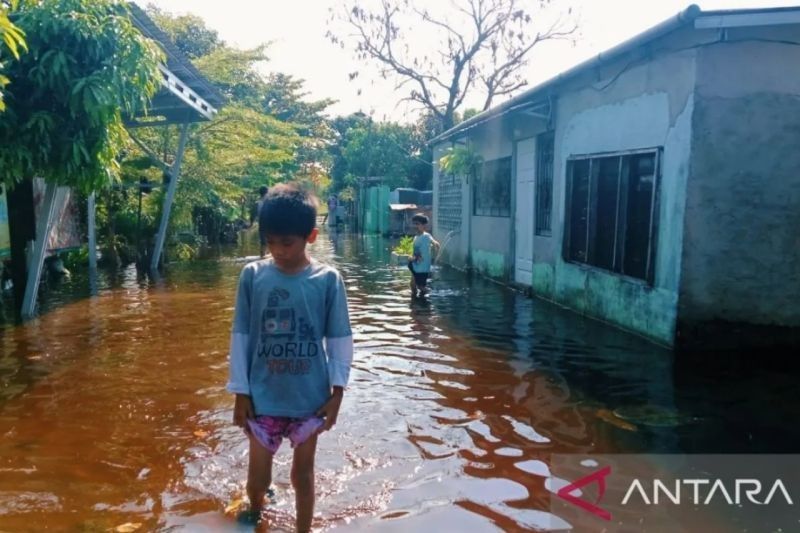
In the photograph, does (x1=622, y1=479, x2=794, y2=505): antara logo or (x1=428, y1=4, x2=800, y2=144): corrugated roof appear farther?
(x1=428, y1=4, x2=800, y2=144): corrugated roof

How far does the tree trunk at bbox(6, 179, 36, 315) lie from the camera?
10.4 m

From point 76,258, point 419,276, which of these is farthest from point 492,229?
point 76,258

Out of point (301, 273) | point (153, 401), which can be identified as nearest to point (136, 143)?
point (153, 401)

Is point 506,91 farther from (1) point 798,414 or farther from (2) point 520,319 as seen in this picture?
(1) point 798,414

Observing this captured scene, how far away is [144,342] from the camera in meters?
7.79

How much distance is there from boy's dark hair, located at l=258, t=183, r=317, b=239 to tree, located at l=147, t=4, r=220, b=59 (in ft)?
72.6

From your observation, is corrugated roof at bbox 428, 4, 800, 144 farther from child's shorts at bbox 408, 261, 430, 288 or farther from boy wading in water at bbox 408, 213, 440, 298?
child's shorts at bbox 408, 261, 430, 288

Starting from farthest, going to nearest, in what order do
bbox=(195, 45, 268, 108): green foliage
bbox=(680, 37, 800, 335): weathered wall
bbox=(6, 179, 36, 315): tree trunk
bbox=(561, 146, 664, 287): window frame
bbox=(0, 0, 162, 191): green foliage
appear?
bbox=(195, 45, 268, 108): green foliage
bbox=(6, 179, 36, 315): tree trunk
bbox=(561, 146, 664, 287): window frame
bbox=(0, 0, 162, 191): green foliage
bbox=(680, 37, 800, 335): weathered wall

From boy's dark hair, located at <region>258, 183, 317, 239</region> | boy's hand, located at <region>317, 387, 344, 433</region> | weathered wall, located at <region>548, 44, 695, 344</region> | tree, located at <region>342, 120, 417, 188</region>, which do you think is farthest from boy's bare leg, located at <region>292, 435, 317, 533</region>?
tree, located at <region>342, 120, 417, 188</region>

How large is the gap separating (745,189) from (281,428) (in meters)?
5.99

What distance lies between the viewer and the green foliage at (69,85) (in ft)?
23.8

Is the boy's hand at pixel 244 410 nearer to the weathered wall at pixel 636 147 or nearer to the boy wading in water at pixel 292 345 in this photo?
the boy wading in water at pixel 292 345

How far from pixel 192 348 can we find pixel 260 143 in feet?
56.5

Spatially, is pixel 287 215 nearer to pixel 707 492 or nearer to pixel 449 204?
pixel 707 492
